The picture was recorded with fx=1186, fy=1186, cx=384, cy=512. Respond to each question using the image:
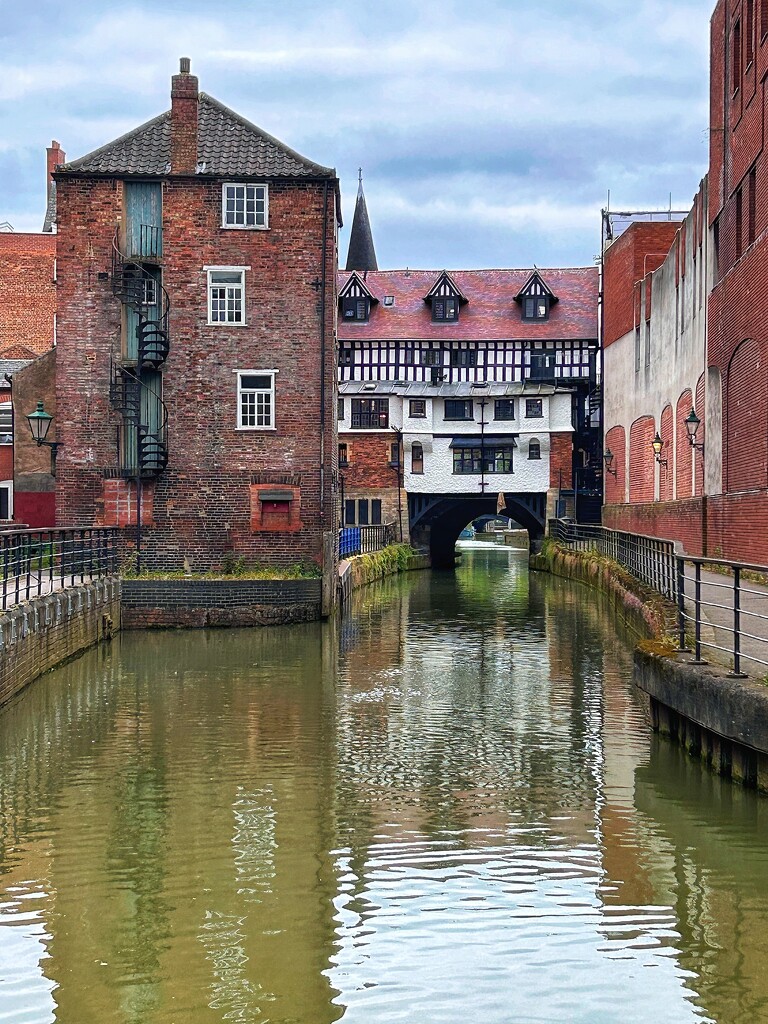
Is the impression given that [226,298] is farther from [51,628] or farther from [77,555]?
[51,628]

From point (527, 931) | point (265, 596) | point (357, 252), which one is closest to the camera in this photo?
point (527, 931)

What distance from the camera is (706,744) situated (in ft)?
36.4

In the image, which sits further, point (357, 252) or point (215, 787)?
point (357, 252)

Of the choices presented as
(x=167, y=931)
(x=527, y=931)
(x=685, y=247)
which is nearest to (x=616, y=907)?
(x=527, y=931)

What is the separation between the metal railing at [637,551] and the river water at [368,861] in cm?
253

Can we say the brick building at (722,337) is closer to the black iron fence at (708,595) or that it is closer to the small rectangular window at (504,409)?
the black iron fence at (708,595)

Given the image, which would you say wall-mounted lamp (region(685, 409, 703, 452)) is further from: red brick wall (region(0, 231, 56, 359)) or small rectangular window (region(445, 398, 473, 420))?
red brick wall (region(0, 231, 56, 359))

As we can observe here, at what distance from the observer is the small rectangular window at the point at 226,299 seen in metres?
25.4

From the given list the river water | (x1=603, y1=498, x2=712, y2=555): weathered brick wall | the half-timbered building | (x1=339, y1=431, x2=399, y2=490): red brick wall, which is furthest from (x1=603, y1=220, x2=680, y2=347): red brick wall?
the river water

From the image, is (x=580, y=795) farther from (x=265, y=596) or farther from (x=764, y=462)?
(x=265, y=596)

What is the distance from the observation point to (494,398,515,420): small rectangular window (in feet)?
170

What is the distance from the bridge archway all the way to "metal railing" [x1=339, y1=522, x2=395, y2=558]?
6.71 feet

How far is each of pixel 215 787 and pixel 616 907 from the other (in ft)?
14.7

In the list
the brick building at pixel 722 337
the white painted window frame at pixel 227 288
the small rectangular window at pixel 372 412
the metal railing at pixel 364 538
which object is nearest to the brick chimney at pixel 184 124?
the white painted window frame at pixel 227 288
